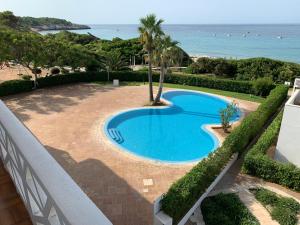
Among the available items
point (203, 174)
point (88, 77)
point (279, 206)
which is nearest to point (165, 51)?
point (203, 174)

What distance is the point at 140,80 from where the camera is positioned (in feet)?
102

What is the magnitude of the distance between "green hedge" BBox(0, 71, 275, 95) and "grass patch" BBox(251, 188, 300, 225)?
17342 millimetres

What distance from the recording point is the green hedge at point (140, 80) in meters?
26.4

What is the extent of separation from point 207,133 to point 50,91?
52.0ft

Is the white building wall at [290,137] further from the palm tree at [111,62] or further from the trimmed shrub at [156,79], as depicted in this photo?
the palm tree at [111,62]

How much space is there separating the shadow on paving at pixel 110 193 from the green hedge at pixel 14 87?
13650mm

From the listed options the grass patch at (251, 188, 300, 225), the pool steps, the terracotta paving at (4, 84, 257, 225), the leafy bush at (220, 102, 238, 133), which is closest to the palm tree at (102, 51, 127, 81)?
the terracotta paving at (4, 84, 257, 225)

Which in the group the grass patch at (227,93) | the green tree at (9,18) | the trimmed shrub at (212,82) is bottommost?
the grass patch at (227,93)

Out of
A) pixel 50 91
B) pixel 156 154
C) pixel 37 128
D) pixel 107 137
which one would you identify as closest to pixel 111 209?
pixel 156 154

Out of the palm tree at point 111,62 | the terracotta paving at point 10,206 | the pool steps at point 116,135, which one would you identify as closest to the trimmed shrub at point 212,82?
the palm tree at point 111,62

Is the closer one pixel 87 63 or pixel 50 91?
pixel 50 91

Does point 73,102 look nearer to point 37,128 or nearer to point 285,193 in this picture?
point 37,128

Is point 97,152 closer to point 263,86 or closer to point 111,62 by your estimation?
point 263,86

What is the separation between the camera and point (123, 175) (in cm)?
1176
